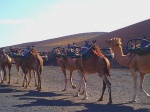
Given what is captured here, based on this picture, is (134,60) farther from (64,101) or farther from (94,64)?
(64,101)

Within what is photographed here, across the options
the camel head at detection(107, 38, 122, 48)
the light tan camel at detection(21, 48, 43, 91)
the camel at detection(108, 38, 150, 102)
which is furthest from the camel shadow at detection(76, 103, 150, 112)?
the light tan camel at detection(21, 48, 43, 91)

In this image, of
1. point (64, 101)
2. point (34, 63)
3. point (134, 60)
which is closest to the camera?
point (134, 60)

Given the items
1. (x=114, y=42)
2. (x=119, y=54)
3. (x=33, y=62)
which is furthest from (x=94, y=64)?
(x=33, y=62)

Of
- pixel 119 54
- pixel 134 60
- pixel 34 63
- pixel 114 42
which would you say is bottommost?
pixel 34 63

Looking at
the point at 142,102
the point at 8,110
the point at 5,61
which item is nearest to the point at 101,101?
the point at 142,102

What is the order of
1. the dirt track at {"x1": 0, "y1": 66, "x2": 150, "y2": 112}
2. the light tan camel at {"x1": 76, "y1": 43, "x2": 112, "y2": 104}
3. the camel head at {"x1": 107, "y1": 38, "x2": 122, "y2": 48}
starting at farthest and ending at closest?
the camel head at {"x1": 107, "y1": 38, "x2": 122, "y2": 48} < the light tan camel at {"x1": 76, "y1": 43, "x2": 112, "y2": 104} < the dirt track at {"x1": 0, "y1": 66, "x2": 150, "y2": 112}

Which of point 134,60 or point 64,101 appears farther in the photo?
point 64,101

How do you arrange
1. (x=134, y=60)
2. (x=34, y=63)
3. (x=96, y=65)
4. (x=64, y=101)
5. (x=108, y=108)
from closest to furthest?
(x=108, y=108), (x=134, y=60), (x=96, y=65), (x=64, y=101), (x=34, y=63)

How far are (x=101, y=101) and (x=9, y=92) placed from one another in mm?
6028

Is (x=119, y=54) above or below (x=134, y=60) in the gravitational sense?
above

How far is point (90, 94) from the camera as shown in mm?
16766

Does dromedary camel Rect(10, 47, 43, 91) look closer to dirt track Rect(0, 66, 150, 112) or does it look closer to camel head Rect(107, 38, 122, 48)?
dirt track Rect(0, 66, 150, 112)

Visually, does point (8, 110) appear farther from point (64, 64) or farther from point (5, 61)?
point (5, 61)

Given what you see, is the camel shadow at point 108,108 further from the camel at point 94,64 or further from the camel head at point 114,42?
the camel head at point 114,42
